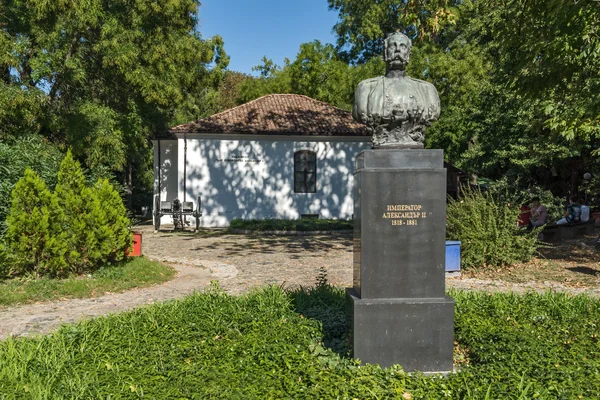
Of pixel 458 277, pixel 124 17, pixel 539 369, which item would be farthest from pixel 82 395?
pixel 124 17

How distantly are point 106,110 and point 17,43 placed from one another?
12.0ft

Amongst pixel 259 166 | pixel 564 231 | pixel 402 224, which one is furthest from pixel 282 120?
pixel 402 224

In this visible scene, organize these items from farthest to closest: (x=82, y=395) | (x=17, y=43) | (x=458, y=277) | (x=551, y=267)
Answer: (x=17, y=43), (x=551, y=267), (x=458, y=277), (x=82, y=395)

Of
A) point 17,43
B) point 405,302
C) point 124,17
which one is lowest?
point 405,302

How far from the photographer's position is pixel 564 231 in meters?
15.3

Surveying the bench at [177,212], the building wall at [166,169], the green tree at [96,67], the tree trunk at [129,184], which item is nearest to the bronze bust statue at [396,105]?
the green tree at [96,67]

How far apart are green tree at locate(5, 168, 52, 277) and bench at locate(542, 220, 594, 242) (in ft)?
39.3

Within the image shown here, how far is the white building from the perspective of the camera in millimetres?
22125

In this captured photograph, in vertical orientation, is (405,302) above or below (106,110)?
below

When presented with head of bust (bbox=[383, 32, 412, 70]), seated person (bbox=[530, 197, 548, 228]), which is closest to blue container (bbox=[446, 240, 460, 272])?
seated person (bbox=[530, 197, 548, 228])

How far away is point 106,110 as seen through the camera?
61.7ft

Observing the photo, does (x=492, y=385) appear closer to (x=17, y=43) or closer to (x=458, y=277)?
(x=458, y=277)

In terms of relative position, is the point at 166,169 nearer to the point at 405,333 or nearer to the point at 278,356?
the point at 278,356

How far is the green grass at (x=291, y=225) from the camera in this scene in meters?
19.2
